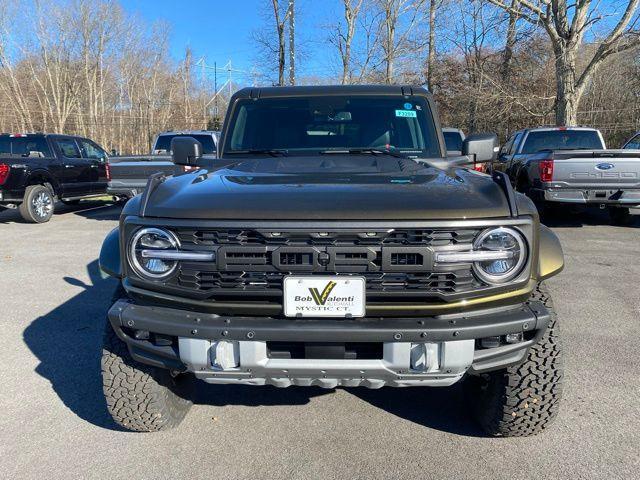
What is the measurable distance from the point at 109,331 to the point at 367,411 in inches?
60.5

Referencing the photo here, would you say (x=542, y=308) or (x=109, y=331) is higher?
(x=542, y=308)

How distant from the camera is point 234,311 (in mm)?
2285

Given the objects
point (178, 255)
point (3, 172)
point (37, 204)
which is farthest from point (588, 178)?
point (3, 172)

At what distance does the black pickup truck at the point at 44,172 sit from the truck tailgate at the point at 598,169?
32.6 feet

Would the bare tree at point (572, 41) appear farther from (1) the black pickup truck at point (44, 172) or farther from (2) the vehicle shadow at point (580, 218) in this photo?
(1) the black pickup truck at point (44, 172)

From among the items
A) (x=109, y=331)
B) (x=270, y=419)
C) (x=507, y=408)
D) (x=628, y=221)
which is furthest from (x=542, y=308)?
(x=628, y=221)

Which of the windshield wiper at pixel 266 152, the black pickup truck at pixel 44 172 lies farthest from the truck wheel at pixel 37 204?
the windshield wiper at pixel 266 152

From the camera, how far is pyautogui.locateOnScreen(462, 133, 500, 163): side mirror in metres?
3.77

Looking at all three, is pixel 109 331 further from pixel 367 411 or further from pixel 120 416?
pixel 367 411

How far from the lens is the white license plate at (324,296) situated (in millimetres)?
2195

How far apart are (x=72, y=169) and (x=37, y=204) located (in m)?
1.39

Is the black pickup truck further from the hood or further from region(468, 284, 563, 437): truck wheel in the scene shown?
region(468, 284, 563, 437): truck wheel

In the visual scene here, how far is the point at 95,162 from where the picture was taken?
41.3 feet

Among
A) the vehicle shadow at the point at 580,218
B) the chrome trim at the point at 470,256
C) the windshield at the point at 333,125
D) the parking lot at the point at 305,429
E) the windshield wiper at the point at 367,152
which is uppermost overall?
the windshield at the point at 333,125
